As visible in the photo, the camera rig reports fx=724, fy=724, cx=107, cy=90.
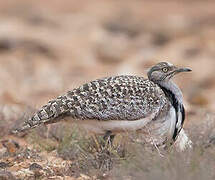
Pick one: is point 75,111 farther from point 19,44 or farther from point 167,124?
point 19,44

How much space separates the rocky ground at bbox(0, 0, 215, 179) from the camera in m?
6.84

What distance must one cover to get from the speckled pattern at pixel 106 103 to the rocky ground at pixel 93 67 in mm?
307

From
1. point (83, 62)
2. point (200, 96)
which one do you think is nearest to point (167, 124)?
point (200, 96)

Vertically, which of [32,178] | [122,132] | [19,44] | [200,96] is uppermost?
[19,44]

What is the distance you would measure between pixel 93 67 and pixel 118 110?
38.8 ft

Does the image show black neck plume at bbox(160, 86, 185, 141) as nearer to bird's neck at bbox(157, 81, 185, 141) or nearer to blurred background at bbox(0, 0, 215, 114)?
bird's neck at bbox(157, 81, 185, 141)

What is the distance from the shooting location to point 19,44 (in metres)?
19.7

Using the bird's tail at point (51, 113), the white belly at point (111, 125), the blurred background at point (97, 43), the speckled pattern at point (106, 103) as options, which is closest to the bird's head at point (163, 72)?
the speckled pattern at point (106, 103)

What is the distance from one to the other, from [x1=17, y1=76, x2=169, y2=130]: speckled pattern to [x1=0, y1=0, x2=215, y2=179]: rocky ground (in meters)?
0.31

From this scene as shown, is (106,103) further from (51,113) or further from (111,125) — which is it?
(51,113)

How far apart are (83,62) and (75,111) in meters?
12.2

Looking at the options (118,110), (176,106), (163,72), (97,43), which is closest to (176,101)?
(176,106)

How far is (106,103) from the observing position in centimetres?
715

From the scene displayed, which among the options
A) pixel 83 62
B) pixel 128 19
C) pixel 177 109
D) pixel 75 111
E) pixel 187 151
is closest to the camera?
pixel 187 151
